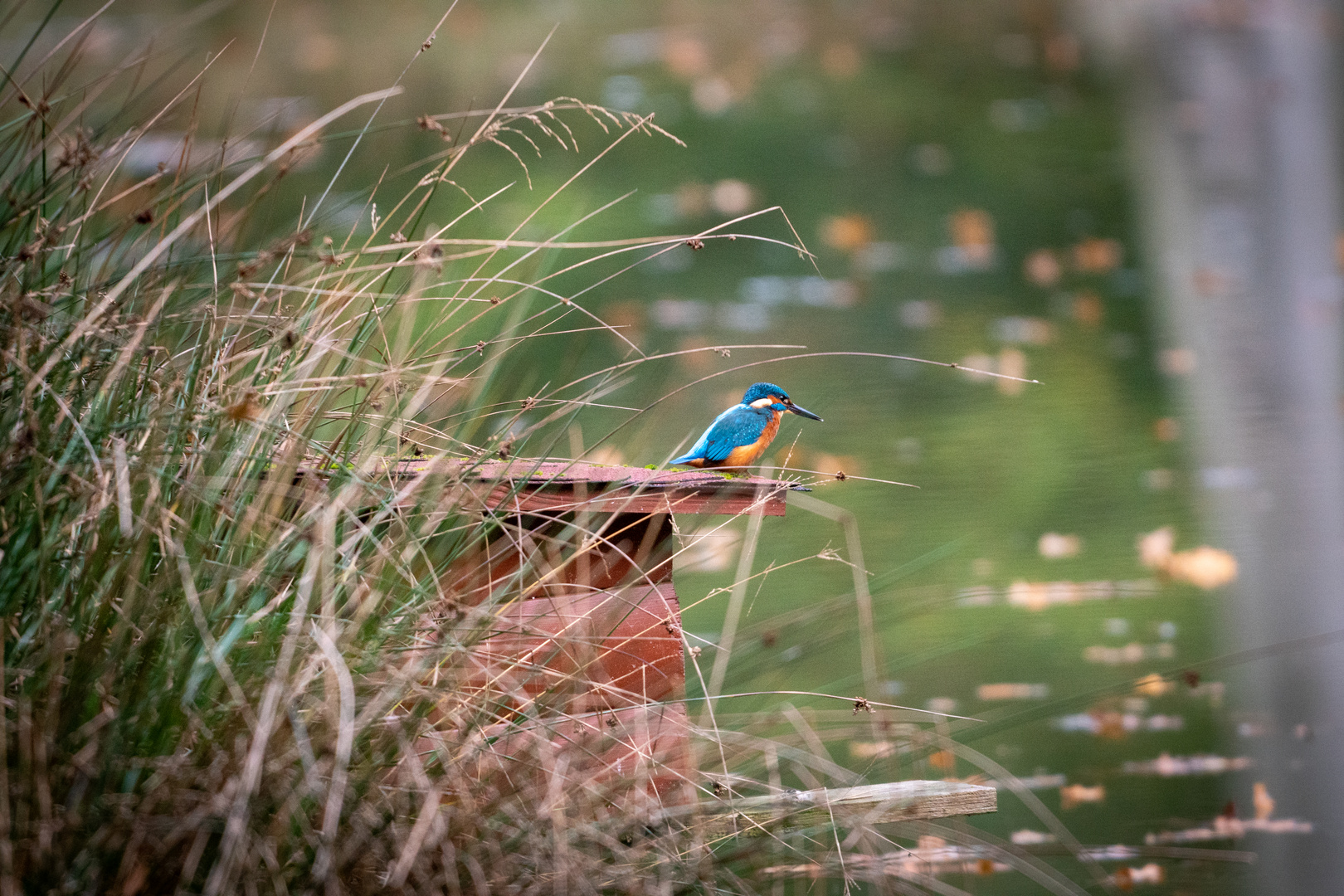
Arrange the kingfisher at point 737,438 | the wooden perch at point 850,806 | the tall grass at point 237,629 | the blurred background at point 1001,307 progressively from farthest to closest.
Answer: the blurred background at point 1001,307 < the kingfisher at point 737,438 < the wooden perch at point 850,806 < the tall grass at point 237,629

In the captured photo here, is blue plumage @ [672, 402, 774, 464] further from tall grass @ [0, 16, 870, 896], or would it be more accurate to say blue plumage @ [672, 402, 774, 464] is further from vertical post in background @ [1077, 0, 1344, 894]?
vertical post in background @ [1077, 0, 1344, 894]

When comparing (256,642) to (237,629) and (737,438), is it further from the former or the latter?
(737,438)

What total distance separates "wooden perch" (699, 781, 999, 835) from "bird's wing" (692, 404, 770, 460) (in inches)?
15.2

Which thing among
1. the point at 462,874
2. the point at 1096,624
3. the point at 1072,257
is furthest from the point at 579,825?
the point at 1072,257

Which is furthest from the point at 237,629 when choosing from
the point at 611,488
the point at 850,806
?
the point at 850,806

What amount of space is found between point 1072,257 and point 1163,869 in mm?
2193

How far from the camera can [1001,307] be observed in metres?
3.24

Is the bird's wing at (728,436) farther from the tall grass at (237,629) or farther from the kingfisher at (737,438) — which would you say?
the tall grass at (237,629)

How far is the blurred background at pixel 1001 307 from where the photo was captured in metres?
2.01

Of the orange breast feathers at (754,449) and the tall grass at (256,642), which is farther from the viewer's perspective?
the orange breast feathers at (754,449)

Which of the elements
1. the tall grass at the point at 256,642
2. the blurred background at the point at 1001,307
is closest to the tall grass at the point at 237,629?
the tall grass at the point at 256,642

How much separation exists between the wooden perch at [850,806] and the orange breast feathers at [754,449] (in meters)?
0.38

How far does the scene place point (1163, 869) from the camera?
1818 mm

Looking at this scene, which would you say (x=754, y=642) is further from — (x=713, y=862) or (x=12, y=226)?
(x=12, y=226)
